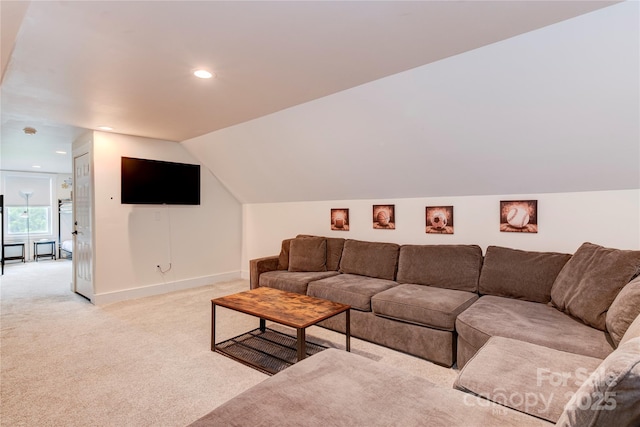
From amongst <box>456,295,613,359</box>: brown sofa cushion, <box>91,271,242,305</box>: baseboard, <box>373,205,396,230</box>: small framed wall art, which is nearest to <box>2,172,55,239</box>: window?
<box>91,271,242,305</box>: baseboard

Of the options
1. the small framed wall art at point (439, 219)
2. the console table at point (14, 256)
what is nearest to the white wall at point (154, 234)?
the small framed wall art at point (439, 219)

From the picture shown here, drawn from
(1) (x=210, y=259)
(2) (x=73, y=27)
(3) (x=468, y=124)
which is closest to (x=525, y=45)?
(3) (x=468, y=124)

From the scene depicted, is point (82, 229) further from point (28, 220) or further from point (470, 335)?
point (28, 220)

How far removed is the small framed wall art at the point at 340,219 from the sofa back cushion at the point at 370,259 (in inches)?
15.6

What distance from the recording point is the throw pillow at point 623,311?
5.31ft

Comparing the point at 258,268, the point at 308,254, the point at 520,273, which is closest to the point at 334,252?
the point at 308,254

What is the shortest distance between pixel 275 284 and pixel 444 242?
1883 millimetres

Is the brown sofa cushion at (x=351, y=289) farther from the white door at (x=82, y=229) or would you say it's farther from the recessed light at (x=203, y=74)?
the white door at (x=82, y=229)

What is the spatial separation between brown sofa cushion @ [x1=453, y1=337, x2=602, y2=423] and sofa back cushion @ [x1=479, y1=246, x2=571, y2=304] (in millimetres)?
1007

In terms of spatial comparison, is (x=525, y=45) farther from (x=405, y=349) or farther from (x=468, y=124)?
(x=405, y=349)

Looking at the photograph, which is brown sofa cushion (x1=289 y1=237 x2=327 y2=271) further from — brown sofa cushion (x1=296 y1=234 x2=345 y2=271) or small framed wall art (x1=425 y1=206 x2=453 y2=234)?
small framed wall art (x1=425 y1=206 x2=453 y2=234)

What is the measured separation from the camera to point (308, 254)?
3.99m

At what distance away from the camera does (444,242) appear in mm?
3447

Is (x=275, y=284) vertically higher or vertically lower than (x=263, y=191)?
lower
